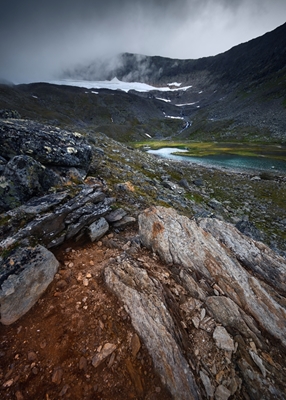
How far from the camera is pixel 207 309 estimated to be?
23.8 ft

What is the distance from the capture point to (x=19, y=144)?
13.5 metres

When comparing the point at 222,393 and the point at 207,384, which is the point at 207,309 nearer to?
the point at 207,384

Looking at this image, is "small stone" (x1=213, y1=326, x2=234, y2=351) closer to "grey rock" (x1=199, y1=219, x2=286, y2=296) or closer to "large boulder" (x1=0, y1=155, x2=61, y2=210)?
"grey rock" (x1=199, y1=219, x2=286, y2=296)

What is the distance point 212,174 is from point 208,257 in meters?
37.3

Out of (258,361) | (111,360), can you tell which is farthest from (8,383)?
(258,361)

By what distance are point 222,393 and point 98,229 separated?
8034mm

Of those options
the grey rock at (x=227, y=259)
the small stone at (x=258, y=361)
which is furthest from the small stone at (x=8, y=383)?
the small stone at (x=258, y=361)

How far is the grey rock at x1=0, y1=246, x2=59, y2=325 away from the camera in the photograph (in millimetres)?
6355

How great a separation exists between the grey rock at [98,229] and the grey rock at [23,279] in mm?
2423

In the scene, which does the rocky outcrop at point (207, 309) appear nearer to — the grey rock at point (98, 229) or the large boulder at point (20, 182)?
the grey rock at point (98, 229)

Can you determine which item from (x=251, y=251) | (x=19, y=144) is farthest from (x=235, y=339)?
(x=19, y=144)

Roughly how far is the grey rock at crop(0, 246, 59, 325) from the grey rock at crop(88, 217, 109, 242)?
7.95 ft

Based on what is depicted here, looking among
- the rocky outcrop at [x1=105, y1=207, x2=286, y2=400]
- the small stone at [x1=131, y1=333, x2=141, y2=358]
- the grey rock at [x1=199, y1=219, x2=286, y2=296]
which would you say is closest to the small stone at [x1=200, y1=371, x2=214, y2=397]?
the rocky outcrop at [x1=105, y1=207, x2=286, y2=400]

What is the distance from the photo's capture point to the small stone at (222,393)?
17.6ft
